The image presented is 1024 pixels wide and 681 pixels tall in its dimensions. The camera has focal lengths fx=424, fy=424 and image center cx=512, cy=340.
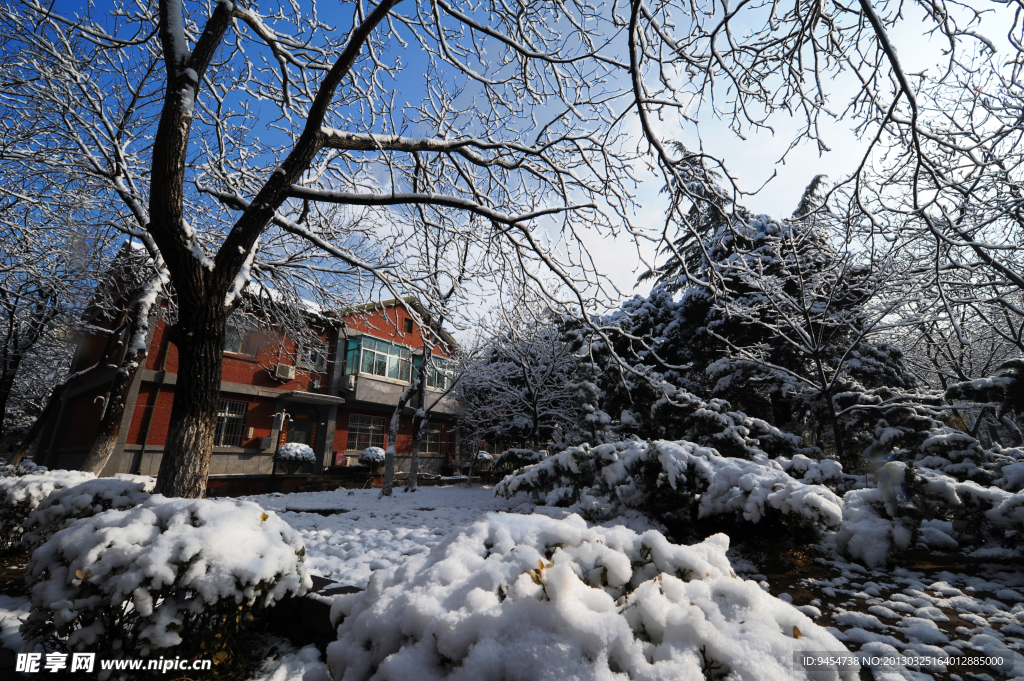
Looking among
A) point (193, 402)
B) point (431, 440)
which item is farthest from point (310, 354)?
point (431, 440)

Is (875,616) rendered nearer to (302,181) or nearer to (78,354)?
(302,181)

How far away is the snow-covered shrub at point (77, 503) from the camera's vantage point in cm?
355

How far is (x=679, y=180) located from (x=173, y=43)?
17.5 ft

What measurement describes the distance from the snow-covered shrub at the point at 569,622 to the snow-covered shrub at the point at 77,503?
10.3ft

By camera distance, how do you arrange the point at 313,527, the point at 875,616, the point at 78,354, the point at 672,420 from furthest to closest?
the point at 78,354, the point at 672,420, the point at 313,527, the point at 875,616

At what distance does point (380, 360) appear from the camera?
2064 centimetres

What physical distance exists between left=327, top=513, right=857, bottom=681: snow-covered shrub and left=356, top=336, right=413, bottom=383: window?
58.7ft

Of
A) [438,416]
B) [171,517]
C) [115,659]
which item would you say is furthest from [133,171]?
[438,416]

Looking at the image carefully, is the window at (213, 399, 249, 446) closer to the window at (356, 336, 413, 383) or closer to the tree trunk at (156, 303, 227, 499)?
the window at (356, 336, 413, 383)

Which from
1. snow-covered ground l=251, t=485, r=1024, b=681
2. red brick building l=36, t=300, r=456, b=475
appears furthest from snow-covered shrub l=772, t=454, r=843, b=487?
red brick building l=36, t=300, r=456, b=475

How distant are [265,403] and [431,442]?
927 cm

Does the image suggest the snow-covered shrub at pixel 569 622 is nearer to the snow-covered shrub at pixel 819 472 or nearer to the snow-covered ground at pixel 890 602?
the snow-covered ground at pixel 890 602

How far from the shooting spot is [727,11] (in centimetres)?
312

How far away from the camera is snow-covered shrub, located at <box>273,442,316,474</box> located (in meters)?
15.9
